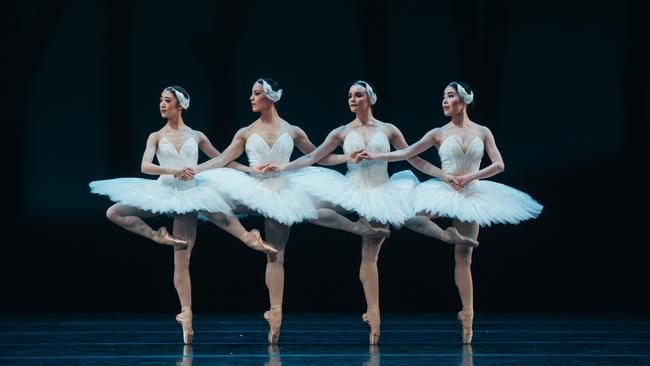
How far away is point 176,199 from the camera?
5.81 m

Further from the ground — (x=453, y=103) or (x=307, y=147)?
(x=453, y=103)

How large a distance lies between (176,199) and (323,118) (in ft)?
6.73

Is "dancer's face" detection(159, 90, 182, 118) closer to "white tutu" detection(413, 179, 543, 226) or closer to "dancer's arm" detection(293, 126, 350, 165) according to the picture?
"dancer's arm" detection(293, 126, 350, 165)

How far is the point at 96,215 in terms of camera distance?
767 centimetres

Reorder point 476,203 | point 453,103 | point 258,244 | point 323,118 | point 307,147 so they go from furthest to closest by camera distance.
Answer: point 323,118
point 307,147
point 453,103
point 476,203
point 258,244

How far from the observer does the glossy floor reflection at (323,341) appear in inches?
199

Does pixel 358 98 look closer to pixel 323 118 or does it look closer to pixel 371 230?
pixel 371 230

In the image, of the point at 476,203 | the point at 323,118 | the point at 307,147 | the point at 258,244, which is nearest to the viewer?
the point at 258,244

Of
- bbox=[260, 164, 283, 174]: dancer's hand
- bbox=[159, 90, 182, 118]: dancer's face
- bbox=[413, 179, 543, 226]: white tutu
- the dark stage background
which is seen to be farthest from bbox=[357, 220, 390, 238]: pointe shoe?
the dark stage background

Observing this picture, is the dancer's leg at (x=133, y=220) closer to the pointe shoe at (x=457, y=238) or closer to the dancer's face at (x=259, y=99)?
the dancer's face at (x=259, y=99)

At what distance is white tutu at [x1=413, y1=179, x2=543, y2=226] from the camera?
578 cm

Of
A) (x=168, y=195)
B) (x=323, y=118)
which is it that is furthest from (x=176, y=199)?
(x=323, y=118)

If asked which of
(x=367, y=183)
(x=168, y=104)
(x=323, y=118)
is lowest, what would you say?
(x=367, y=183)

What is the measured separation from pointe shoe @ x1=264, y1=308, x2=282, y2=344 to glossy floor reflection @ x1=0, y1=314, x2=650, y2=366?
0.06m
